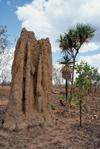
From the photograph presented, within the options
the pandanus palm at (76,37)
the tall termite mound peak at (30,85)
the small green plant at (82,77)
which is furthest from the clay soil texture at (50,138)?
the pandanus palm at (76,37)

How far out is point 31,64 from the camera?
5.41m

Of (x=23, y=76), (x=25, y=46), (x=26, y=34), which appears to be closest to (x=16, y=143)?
(x=23, y=76)

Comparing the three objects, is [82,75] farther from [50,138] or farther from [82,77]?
[50,138]

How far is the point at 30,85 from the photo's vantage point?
5.29 m

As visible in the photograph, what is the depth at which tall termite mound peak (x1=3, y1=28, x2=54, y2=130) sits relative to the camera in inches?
189

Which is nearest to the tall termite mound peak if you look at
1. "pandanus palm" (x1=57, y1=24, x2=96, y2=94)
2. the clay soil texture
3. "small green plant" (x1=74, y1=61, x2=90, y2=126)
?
the clay soil texture

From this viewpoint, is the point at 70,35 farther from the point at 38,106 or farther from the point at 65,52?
the point at 38,106

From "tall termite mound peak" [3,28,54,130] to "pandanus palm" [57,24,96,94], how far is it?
23.4 feet

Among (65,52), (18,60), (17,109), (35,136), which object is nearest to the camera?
(35,136)

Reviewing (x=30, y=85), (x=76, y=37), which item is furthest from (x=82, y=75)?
(x=76, y=37)

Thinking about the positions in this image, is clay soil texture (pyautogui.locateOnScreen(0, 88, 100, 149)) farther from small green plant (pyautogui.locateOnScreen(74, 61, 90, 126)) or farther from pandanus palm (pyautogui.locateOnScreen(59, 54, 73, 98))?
pandanus palm (pyautogui.locateOnScreen(59, 54, 73, 98))

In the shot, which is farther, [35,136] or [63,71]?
[63,71]

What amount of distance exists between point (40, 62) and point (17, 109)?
1.90m

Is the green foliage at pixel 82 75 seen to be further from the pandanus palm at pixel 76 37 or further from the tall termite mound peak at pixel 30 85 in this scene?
the pandanus palm at pixel 76 37
